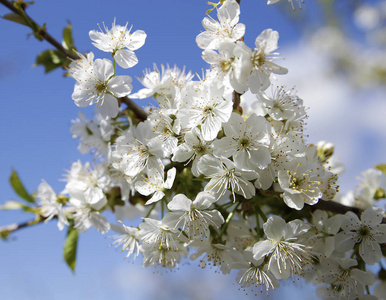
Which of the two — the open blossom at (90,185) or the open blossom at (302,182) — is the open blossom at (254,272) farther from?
the open blossom at (90,185)

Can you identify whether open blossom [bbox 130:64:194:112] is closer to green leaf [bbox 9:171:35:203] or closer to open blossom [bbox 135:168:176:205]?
open blossom [bbox 135:168:176:205]

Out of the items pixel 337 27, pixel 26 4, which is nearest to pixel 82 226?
pixel 26 4

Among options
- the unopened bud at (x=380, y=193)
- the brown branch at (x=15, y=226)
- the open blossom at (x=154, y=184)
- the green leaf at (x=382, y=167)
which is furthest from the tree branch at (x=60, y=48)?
the unopened bud at (x=380, y=193)

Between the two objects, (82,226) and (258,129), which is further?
(82,226)

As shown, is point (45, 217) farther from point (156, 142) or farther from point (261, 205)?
point (261, 205)

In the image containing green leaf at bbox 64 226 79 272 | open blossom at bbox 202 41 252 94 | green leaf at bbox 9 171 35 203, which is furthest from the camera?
green leaf at bbox 9 171 35 203

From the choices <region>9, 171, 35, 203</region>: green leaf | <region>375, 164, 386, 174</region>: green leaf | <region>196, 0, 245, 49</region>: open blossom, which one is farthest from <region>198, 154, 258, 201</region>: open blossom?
<region>9, 171, 35, 203</region>: green leaf
